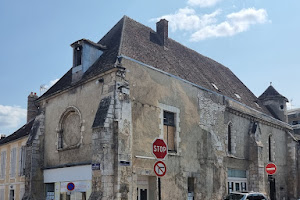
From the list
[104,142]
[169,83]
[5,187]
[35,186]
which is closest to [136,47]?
[169,83]

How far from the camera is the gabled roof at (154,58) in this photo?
15.8 metres

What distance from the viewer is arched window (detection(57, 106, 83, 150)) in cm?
1599

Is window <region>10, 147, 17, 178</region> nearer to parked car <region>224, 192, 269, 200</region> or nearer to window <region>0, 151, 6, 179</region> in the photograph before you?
window <region>0, 151, 6, 179</region>

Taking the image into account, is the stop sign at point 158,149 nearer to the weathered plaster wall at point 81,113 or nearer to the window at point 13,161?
the weathered plaster wall at point 81,113

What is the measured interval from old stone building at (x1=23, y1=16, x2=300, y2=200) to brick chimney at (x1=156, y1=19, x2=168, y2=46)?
0.19ft

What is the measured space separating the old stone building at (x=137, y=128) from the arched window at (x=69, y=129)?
0.15ft

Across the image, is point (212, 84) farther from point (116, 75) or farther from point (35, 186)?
A: point (35, 186)

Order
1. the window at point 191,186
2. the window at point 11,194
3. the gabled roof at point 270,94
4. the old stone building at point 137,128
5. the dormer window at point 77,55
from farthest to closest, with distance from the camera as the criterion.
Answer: the gabled roof at point 270,94 < the window at point 11,194 < the window at point 191,186 < the dormer window at point 77,55 < the old stone building at point 137,128

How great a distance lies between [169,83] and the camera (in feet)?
54.5

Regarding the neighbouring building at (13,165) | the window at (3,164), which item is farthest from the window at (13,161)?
the window at (3,164)

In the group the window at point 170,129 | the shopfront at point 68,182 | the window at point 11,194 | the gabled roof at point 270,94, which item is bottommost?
the window at point 11,194

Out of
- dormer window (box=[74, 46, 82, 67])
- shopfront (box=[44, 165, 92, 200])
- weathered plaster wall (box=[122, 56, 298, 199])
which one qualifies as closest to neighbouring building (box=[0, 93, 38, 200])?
shopfront (box=[44, 165, 92, 200])

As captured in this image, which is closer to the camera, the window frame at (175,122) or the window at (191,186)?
the window frame at (175,122)

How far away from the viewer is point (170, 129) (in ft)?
53.7
